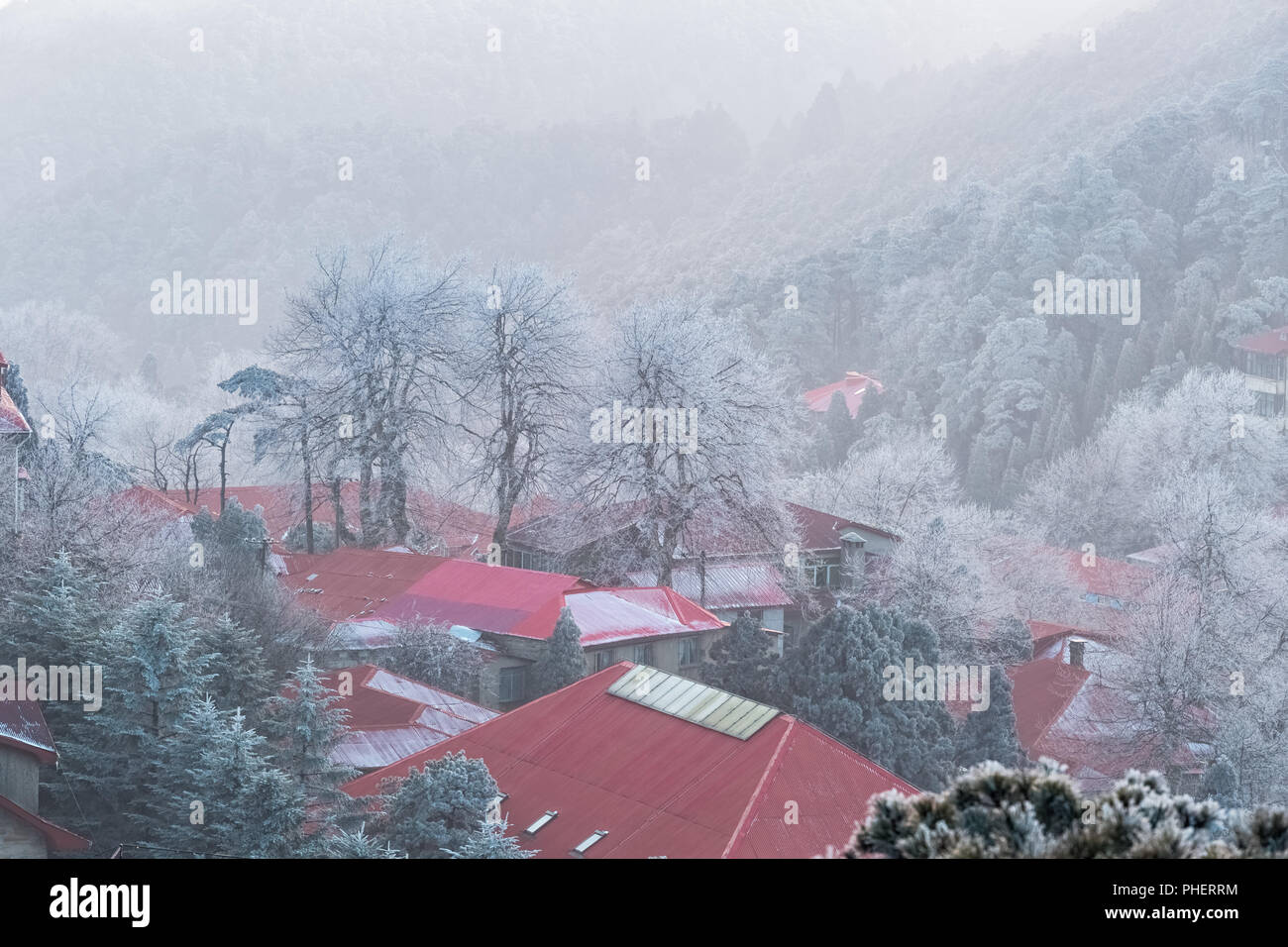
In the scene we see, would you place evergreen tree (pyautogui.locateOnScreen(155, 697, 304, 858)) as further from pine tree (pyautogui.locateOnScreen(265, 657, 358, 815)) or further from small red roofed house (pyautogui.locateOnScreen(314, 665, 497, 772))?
small red roofed house (pyautogui.locateOnScreen(314, 665, 497, 772))

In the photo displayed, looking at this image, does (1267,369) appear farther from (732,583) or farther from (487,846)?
(487,846)

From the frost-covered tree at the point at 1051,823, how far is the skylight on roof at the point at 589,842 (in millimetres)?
12144

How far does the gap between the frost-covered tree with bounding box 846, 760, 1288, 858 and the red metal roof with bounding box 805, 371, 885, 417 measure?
73888 mm

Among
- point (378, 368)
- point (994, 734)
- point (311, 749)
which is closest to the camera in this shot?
point (311, 749)

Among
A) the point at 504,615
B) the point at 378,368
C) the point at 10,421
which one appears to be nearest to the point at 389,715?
the point at 504,615

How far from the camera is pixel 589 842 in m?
19.7

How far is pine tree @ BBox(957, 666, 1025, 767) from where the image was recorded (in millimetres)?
26969

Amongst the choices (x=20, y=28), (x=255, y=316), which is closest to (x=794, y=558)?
(x=255, y=316)

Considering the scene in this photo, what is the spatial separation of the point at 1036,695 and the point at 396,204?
117970mm

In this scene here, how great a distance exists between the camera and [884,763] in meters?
27.0

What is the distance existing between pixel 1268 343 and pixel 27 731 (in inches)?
2544

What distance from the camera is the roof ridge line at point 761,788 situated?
742 inches
